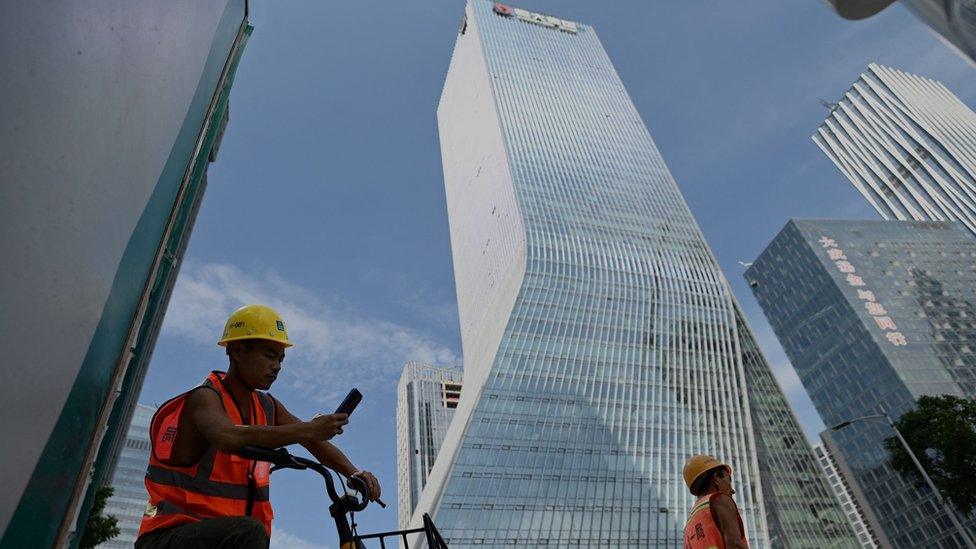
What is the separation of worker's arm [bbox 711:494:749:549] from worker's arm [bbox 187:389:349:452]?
2.54m

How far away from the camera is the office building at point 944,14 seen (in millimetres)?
2850

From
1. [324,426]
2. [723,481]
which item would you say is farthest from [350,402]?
[723,481]

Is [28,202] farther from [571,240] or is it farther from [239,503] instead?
[571,240]

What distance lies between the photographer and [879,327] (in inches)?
2429

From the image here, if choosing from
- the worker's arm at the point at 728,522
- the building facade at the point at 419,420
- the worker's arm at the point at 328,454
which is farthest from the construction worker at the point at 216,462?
the building facade at the point at 419,420

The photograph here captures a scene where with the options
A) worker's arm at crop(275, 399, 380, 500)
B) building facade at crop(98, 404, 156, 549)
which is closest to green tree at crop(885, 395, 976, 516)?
worker's arm at crop(275, 399, 380, 500)

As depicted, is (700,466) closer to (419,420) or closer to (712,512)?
(712,512)

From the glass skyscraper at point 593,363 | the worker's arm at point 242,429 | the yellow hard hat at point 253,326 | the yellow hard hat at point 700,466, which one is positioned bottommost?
the worker's arm at point 242,429

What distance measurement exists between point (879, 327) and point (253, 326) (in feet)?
237

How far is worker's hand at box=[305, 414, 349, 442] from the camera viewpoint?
2141 mm

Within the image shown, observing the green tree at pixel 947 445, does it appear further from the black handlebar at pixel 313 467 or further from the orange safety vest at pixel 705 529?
the black handlebar at pixel 313 467

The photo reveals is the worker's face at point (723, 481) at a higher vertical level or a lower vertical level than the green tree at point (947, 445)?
lower

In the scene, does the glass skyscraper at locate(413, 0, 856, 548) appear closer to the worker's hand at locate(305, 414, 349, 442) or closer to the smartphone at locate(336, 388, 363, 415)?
the smartphone at locate(336, 388, 363, 415)

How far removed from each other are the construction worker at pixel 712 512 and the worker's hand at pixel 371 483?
2047 mm
